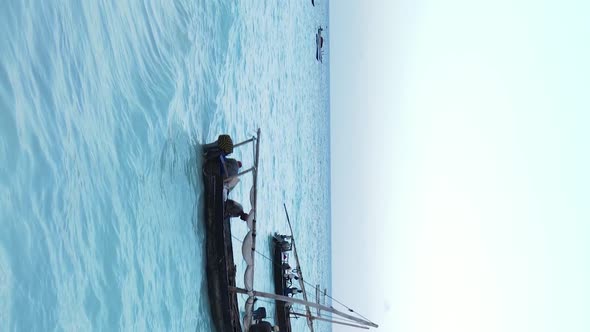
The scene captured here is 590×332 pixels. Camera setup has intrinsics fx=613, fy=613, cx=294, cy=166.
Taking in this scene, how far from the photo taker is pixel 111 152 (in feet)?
9.95

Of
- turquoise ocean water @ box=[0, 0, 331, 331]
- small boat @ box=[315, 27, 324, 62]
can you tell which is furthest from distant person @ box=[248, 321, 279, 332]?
small boat @ box=[315, 27, 324, 62]

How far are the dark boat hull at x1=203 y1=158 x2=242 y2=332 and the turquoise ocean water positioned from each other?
73mm

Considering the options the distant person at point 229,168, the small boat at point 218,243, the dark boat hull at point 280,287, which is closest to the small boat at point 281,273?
the dark boat hull at point 280,287

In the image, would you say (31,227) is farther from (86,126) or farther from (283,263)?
(283,263)

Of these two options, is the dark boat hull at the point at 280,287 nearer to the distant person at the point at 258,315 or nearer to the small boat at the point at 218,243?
the distant person at the point at 258,315

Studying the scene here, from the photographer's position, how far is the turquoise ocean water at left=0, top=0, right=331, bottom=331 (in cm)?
222

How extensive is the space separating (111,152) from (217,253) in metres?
1.54

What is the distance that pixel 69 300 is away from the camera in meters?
2.48

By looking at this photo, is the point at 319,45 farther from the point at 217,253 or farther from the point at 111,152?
the point at 111,152

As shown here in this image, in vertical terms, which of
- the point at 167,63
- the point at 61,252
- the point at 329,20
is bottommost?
the point at 61,252

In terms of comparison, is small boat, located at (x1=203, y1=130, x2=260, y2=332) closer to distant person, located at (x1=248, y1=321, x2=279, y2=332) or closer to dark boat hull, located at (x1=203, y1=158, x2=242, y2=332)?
dark boat hull, located at (x1=203, y1=158, x2=242, y2=332)

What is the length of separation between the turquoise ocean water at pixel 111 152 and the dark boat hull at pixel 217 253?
73 millimetres

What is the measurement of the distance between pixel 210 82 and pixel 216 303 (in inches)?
67.7

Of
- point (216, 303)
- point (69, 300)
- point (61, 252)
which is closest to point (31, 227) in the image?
point (61, 252)
